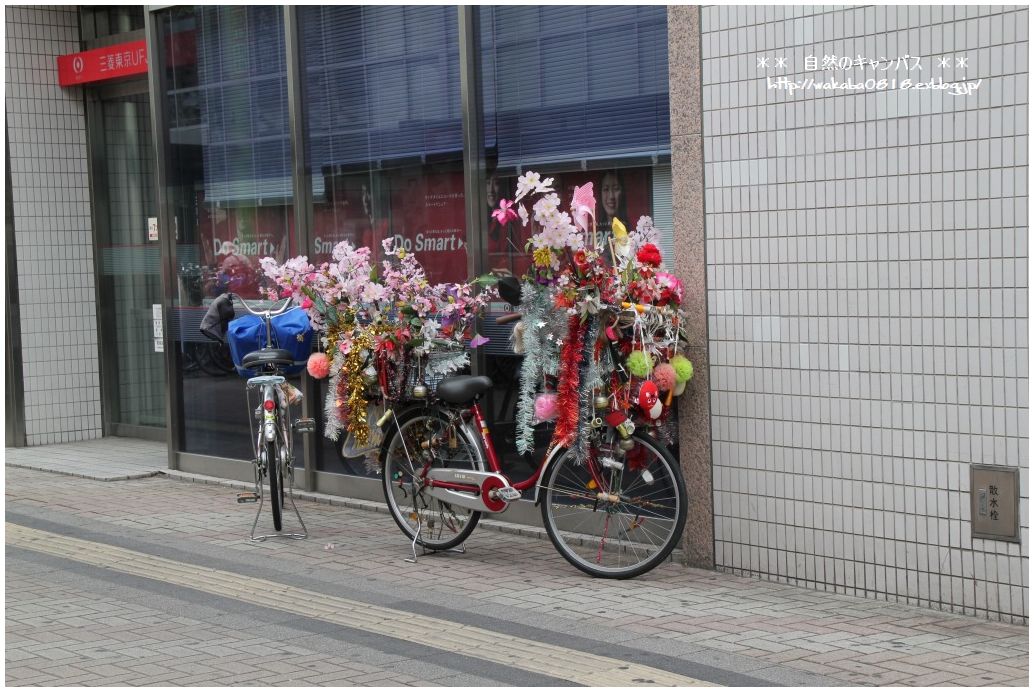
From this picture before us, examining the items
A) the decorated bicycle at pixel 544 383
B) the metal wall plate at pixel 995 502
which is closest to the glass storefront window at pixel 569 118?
the decorated bicycle at pixel 544 383

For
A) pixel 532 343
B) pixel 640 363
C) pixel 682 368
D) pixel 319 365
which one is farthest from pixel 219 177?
pixel 682 368

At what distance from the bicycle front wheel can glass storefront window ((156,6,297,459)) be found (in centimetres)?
360

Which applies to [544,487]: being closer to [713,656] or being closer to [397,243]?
[713,656]

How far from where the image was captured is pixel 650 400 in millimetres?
6801

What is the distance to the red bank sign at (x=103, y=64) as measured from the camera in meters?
12.2

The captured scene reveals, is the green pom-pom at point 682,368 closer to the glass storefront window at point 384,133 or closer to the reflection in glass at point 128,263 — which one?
the glass storefront window at point 384,133

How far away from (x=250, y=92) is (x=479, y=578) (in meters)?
4.76

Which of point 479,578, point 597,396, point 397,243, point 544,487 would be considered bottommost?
point 479,578

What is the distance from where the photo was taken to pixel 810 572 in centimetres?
671

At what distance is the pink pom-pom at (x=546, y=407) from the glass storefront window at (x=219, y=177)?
3.45 meters

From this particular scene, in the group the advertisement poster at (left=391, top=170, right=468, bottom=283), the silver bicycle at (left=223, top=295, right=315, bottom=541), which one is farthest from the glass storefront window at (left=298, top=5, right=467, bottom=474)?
the silver bicycle at (left=223, top=295, right=315, bottom=541)

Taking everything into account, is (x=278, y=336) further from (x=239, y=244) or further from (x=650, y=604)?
(x=650, y=604)

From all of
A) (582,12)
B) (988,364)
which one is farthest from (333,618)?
(582,12)

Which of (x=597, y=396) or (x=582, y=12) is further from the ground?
(x=582, y=12)
